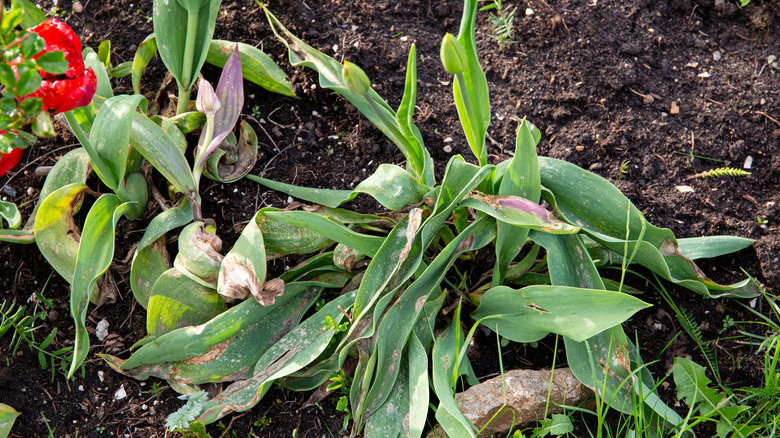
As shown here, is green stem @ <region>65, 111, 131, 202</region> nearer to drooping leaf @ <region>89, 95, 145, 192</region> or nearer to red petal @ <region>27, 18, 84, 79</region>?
drooping leaf @ <region>89, 95, 145, 192</region>

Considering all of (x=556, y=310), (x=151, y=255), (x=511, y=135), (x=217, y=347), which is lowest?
(x=217, y=347)

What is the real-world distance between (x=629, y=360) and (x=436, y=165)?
907 millimetres

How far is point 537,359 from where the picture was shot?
174 centimetres

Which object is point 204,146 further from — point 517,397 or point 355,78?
point 517,397

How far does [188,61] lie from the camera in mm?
1845

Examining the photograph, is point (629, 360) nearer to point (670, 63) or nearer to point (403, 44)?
point (670, 63)

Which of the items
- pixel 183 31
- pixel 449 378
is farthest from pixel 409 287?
pixel 183 31

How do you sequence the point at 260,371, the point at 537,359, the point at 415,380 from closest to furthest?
the point at 415,380 < the point at 260,371 < the point at 537,359

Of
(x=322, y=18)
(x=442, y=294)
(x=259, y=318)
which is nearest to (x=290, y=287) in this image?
(x=259, y=318)

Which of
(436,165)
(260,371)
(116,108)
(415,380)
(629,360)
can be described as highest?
(116,108)

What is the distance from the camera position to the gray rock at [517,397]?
1.56 metres

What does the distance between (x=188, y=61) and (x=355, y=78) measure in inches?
34.0

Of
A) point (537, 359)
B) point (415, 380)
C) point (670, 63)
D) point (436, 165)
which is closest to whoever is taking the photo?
point (415, 380)

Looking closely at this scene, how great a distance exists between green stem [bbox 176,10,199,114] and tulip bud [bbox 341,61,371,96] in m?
0.81
